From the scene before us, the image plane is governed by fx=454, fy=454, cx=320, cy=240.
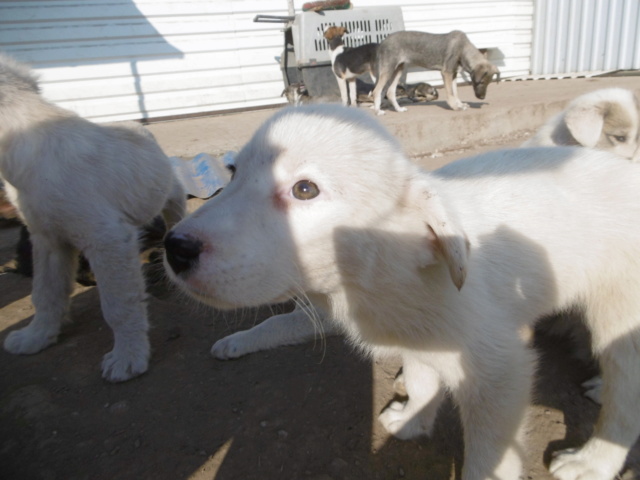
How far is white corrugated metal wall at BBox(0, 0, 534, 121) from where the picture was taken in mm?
8086

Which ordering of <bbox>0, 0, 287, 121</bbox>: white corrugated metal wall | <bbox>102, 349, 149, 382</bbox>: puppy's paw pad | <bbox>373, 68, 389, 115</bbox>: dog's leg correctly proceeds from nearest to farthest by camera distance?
<bbox>102, 349, 149, 382</bbox>: puppy's paw pad → <bbox>0, 0, 287, 121</bbox>: white corrugated metal wall → <bbox>373, 68, 389, 115</bbox>: dog's leg

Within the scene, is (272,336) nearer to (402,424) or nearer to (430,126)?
(402,424)

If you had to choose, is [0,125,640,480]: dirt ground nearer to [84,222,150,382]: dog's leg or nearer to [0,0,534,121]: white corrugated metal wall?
[84,222,150,382]: dog's leg

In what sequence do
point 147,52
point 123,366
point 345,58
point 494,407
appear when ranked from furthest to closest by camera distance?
point 345,58
point 147,52
point 123,366
point 494,407

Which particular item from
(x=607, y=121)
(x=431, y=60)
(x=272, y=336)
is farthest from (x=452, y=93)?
(x=272, y=336)

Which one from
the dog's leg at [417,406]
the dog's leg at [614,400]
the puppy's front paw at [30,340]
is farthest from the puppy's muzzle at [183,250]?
the puppy's front paw at [30,340]

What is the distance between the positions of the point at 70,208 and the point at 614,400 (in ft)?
10.3

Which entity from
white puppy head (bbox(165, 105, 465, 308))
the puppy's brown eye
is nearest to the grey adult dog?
white puppy head (bbox(165, 105, 465, 308))

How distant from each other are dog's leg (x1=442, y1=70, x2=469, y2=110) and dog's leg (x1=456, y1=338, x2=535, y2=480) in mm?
7573

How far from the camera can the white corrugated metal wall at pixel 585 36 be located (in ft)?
36.9

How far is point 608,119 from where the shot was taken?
3.57 m

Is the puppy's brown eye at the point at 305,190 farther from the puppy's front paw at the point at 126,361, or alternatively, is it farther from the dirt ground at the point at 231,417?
the puppy's front paw at the point at 126,361

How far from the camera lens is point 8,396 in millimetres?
2641

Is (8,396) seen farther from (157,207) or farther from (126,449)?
(157,207)
